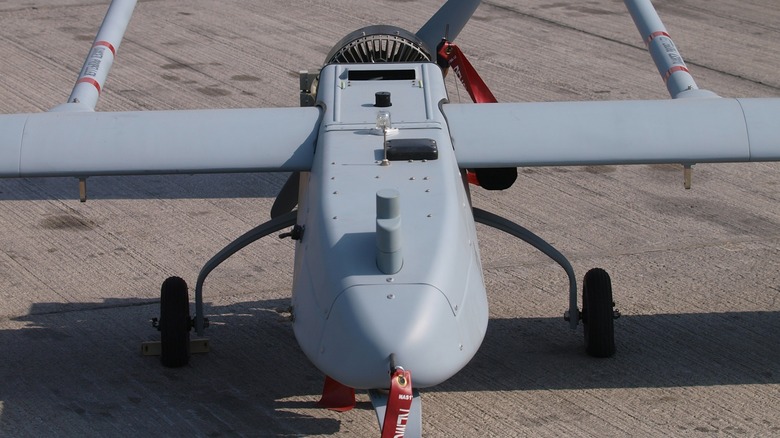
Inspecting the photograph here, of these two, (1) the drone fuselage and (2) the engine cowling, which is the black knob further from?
(2) the engine cowling

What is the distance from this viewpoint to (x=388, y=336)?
6.07 metres

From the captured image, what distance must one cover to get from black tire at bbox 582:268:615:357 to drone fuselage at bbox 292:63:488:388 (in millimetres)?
1771

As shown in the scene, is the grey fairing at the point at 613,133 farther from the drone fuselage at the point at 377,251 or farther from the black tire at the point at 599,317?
the black tire at the point at 599,317

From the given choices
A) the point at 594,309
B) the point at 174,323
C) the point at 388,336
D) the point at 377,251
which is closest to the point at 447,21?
the point at 594,309

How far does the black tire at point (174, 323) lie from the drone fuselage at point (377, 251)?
4.32ft

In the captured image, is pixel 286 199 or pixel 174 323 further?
pixel 286 199

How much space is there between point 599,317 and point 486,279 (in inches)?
67.7

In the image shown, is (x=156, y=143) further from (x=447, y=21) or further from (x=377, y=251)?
(x=447, y=21)

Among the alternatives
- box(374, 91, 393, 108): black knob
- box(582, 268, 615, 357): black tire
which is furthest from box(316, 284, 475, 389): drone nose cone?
box(582, 268, 615, 357): black tire

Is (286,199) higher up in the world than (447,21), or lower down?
lower down

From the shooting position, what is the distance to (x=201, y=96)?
15.6 metres

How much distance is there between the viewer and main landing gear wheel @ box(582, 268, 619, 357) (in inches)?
350

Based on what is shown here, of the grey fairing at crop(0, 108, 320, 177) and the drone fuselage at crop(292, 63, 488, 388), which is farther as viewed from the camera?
the grey fairing at crop(0, 108, 320, 177)

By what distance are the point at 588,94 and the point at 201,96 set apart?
16.3 ft
